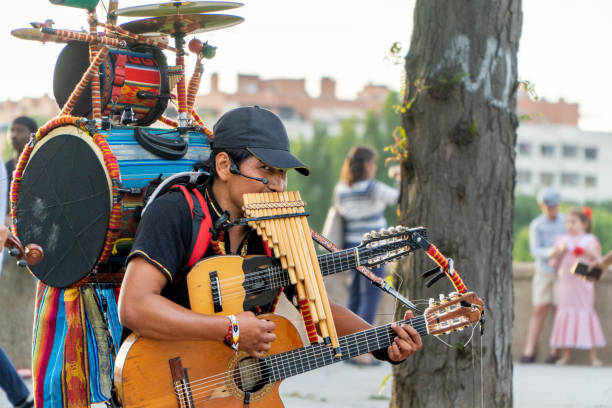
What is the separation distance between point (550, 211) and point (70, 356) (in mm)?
6721

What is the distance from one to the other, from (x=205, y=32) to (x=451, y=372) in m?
2.05

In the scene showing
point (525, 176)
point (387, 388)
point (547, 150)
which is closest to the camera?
point (387, 388)

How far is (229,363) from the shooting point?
3295mm

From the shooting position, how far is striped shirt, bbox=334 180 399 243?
7.68 metres

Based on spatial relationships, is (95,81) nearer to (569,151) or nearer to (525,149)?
(525,149)

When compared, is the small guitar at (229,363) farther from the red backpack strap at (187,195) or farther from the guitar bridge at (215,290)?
the red backpack strap at (187,195)

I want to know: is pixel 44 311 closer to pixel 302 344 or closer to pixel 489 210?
pixel 302 344

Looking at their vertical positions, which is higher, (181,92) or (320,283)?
(181,92)

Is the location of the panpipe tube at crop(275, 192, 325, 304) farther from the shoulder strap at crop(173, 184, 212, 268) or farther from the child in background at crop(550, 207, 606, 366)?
the child in background at crop(550, 207, 606, 366)

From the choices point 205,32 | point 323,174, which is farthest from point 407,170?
point 323,174

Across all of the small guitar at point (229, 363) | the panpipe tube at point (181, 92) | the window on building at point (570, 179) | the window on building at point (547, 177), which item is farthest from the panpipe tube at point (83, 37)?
the window on building at point (570, 179)

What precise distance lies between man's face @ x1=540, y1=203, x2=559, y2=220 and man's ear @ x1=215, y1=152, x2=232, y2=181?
6.45m

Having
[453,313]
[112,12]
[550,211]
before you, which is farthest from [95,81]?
[550,211]

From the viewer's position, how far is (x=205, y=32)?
153 inches
